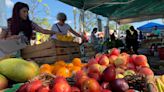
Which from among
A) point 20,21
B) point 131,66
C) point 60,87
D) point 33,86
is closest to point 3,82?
point 33,86

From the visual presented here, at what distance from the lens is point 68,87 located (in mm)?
1914

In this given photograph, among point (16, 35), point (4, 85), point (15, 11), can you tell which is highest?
point (15, 11)

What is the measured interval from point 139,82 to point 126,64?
0.59 meters

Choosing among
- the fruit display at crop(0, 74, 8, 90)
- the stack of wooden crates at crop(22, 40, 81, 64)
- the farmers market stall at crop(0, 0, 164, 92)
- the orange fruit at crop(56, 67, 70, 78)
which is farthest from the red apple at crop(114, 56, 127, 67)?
the stack of wooden crates at crop(22, 40, 81, 64)

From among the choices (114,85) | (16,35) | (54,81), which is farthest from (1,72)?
(16,35)

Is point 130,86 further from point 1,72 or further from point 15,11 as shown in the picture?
point 15,11

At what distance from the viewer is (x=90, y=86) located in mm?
1931

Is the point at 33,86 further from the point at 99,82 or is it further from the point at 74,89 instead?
the point at 99,82

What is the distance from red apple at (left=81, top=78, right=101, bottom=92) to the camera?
192 centimetres

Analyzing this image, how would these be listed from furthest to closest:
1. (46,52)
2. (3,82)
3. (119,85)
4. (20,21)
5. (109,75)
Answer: (20,21)
(46,52)
(3,82)
(109,75)
(119,85)

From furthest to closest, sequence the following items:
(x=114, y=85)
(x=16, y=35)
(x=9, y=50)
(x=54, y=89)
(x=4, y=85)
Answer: (x=16, y=35) → (x=9, y=50) → (x=4, y=85) → (x=114, y=85) → (x=54, y=89)

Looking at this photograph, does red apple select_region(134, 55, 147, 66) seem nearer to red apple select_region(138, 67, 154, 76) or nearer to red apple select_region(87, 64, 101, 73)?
red apple select_region(138, 67, 154, 76)

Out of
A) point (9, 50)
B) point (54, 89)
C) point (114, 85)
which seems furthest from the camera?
point (9, 50)

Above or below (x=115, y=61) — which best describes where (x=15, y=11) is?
above
